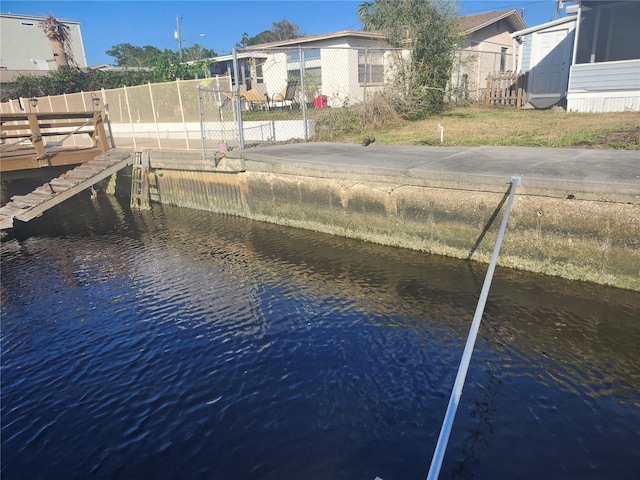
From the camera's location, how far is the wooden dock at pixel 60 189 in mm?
11090

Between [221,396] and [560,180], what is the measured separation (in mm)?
5624

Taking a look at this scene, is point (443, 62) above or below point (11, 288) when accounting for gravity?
above

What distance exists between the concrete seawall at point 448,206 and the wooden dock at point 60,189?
10.3 feet

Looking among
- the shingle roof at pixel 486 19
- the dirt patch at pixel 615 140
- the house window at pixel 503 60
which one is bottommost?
the dirt patch at pixel 615 140

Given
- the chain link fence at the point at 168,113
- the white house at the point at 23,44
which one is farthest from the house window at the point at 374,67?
the white house at the point at 23,44

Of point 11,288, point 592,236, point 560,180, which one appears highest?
point 560,180

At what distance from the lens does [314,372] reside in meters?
4.99

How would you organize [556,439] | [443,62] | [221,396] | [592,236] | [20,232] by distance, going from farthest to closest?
1. [443,62]
2. [20,232]
3. [592,236]
4. [221,396]
5. [556,439]

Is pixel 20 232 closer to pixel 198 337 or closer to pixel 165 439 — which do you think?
pixel 198 337

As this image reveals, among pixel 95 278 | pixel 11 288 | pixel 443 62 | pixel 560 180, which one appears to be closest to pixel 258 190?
pixel 95 278

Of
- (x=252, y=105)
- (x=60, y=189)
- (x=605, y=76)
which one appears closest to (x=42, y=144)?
(x=60, y=189)

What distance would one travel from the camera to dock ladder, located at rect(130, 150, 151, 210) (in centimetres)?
1344

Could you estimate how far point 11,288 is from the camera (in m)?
8.12

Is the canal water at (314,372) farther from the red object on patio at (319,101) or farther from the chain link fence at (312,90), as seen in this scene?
the red object on patio at (319,101)
